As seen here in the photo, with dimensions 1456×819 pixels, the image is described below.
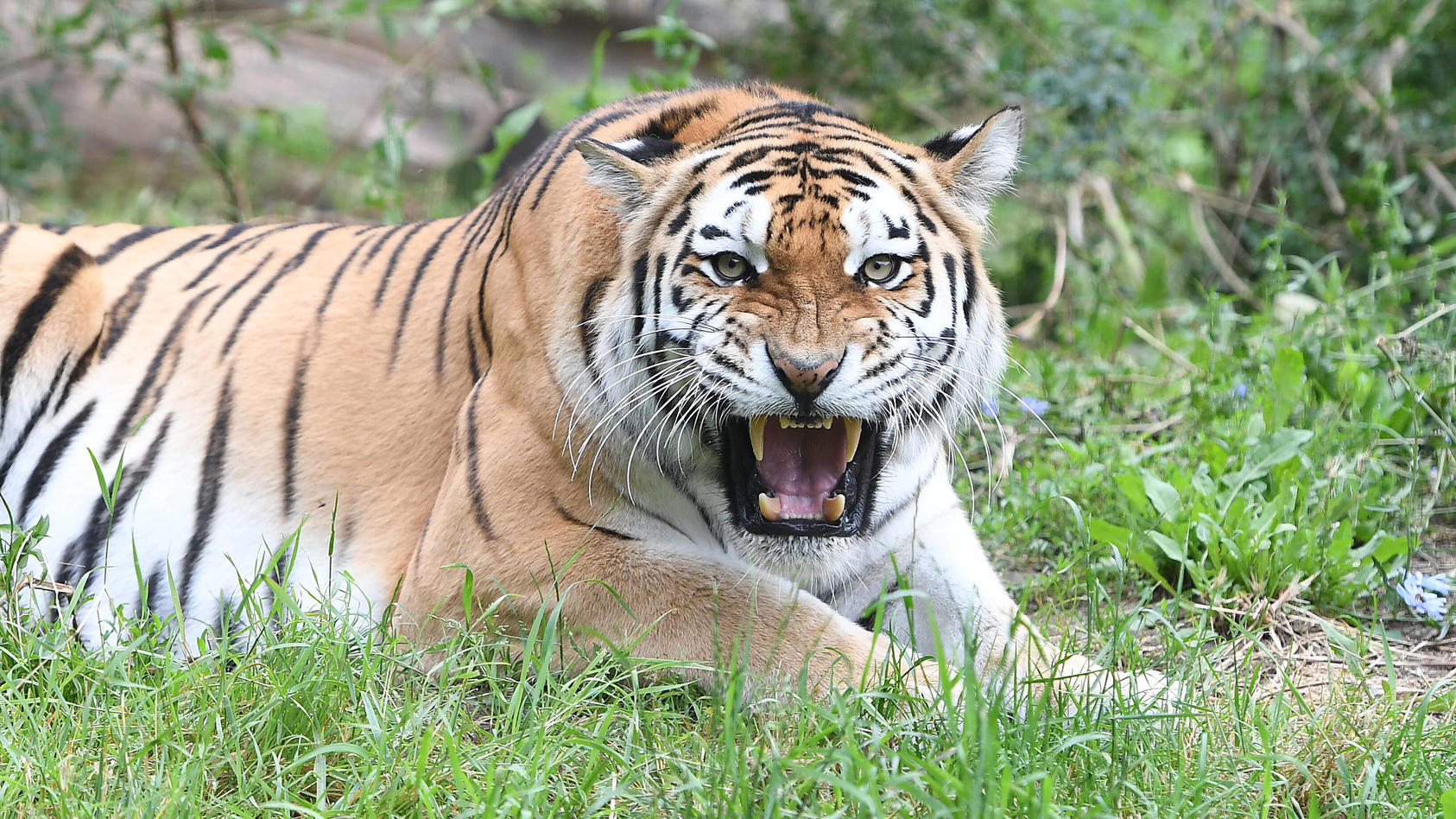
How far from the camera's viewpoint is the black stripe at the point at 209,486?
2.94 metres

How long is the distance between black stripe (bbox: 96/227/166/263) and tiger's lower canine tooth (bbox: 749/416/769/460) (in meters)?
1.97

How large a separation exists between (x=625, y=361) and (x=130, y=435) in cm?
127

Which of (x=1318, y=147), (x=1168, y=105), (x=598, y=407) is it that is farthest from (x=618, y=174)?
(x=1168, y=105)

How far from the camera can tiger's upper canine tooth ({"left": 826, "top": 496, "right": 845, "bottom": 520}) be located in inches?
95.3

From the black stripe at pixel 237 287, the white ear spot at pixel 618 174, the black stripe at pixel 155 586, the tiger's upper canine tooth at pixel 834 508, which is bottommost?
the black stripe at pixel 155 586

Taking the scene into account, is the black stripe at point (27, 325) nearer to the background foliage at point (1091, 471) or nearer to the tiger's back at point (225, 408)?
the tiger's back at point (225, 408)

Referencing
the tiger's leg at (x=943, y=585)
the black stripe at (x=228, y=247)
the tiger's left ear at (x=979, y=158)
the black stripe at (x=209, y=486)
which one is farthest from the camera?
the black stripe at (x=228, y=247)

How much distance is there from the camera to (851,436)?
2436 mm

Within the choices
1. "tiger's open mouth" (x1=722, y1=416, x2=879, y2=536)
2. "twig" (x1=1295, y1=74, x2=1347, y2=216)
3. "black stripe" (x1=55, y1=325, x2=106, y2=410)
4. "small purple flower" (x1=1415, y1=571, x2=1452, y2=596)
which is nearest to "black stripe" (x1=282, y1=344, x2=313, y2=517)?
"black stripe" (x1=55, y1=325, x2=106, y2=410)

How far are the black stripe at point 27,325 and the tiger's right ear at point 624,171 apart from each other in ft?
4.95

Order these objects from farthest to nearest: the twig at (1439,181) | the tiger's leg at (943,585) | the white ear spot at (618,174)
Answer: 1. the twig at (1439,181)
2. the tiger's leg at (943,585)
3. the white ear spot at (618,174)

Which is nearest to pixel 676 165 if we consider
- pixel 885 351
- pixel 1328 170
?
pixel 885 351

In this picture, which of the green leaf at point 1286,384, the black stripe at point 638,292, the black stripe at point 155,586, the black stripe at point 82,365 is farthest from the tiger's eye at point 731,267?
the black stripe at point 82,365

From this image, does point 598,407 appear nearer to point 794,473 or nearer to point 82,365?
point 794,473
